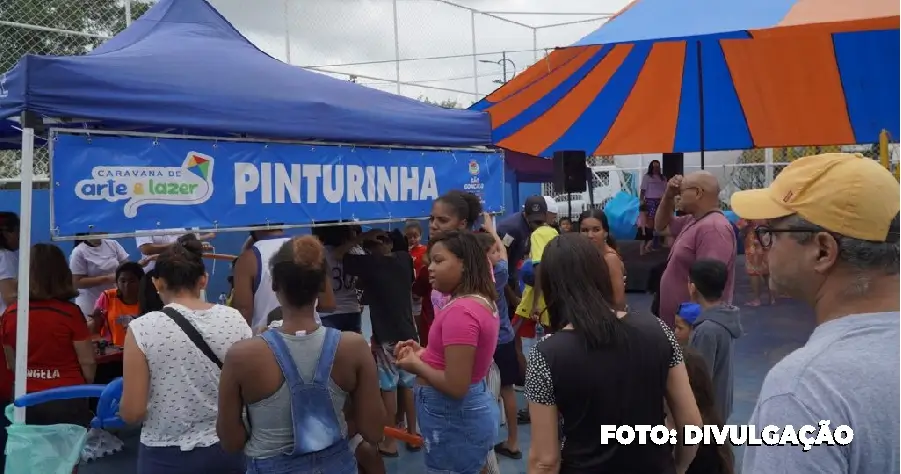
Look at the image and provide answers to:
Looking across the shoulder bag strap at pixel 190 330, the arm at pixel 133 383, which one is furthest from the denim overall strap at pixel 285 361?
the arm at pixel 133 383

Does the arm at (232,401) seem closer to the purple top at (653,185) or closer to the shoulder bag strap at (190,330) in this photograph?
the shoulder bag strap at (190,330)

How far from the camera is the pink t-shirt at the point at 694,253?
13.7ft

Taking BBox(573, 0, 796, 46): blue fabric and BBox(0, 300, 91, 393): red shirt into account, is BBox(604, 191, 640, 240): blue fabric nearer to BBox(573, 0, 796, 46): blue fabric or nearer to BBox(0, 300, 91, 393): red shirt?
Result: BBox(573, 0, 796, 46): blue fabric

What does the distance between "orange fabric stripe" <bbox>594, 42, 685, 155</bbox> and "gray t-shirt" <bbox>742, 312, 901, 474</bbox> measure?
6801mm

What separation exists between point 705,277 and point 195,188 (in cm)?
266

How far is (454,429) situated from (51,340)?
206cm

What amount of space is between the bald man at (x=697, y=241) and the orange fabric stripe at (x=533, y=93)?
317cm

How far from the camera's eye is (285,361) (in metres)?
2.41

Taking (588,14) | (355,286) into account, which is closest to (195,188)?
(355,286)

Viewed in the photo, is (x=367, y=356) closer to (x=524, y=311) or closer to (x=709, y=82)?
(x=524, y=311)

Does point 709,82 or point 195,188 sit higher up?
point 709,82

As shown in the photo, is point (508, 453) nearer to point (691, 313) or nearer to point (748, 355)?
point (691, 313)

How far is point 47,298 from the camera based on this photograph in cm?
352

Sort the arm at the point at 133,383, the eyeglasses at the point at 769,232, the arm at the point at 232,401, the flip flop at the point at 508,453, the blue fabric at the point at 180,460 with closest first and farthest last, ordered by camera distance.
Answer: the eyeglasses at the point at 769,232
the arm at the point at 232,401
the arm at the point at 133,383
the blue fabric at the point at 180,460
the flip flop at the point at 508,453
